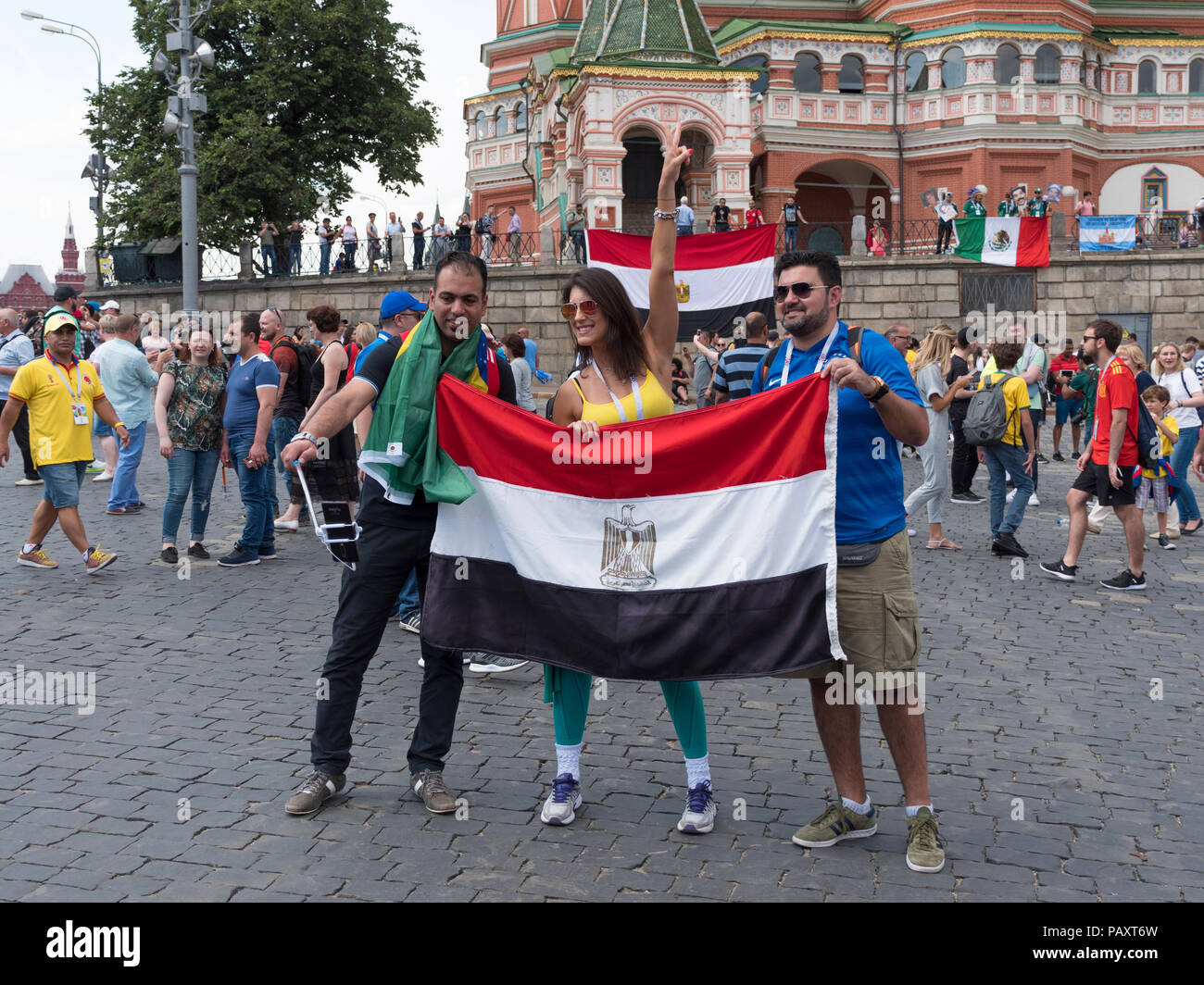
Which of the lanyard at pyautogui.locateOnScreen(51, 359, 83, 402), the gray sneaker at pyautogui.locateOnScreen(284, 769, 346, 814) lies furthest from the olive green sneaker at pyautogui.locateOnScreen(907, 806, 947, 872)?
the lanyard at pyautogui.locateOnScreen(51, 359, 83, 402)

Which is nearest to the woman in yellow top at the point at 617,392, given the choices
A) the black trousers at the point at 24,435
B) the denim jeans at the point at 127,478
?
the denim jeans at the point at 127,478

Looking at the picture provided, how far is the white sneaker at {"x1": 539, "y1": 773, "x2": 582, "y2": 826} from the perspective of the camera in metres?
4.72

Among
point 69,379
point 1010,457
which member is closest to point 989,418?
point 1010,457

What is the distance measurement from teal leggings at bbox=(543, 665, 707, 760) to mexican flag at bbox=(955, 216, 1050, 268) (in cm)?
3162

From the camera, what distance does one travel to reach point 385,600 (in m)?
4.97

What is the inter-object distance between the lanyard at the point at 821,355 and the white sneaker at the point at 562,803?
1.75 meters

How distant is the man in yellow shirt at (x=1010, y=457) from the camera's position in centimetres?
1120

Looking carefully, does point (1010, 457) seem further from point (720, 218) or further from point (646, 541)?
point (720, 218)

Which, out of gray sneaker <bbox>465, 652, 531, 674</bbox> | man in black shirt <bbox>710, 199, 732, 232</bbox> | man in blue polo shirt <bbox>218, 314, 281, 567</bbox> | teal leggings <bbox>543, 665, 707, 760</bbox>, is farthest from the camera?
man in black shirt <bbox>710, 199, 732, 232</bbox>

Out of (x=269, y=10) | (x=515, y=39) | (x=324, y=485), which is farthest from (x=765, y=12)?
(x=324, y=485)

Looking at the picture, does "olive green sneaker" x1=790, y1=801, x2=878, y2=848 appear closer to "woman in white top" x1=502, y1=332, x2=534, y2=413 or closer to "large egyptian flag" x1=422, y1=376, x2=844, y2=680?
"large egyptian flag" x1=422, y1=376, x2=844, y2=680

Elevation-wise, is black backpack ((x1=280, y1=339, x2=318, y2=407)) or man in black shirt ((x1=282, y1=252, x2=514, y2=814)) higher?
black backpack ((x1=280, y1=339, x2=318, y2=407))

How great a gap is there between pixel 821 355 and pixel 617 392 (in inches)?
31.4
